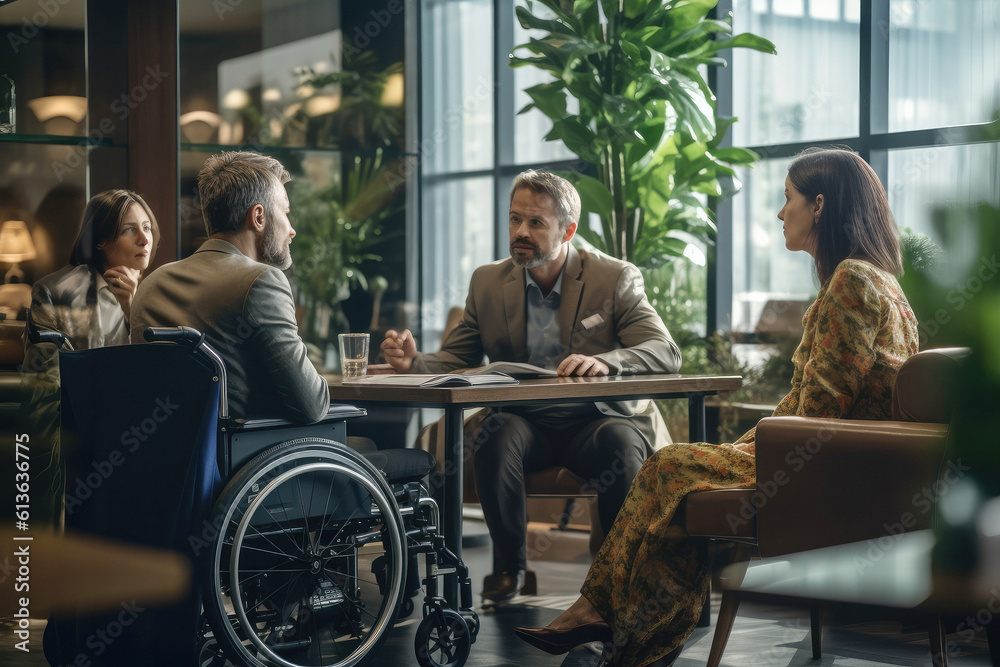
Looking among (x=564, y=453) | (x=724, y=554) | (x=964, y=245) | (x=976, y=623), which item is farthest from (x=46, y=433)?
(x=964, y=245)

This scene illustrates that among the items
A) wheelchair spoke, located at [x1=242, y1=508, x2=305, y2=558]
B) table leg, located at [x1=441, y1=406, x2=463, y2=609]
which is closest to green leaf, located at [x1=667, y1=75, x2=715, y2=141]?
table leg, located at [x1=441, y1=406, x2=463, y2=609]

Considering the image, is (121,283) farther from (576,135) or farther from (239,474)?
(576,135)

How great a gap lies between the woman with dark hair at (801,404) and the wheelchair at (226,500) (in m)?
0.49

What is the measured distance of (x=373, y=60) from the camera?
204 inches

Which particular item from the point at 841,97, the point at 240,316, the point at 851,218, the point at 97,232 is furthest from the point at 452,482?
the point at 841,97

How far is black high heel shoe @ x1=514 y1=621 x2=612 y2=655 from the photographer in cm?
216

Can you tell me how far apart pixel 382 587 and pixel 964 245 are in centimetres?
188

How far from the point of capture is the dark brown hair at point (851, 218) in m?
2.18

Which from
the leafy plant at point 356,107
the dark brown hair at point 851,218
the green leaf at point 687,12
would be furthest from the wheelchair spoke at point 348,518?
the leafy plant at point 356,107

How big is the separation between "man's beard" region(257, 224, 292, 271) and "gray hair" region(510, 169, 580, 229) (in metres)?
1.07

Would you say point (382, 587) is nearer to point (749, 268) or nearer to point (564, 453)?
point (564, 453)

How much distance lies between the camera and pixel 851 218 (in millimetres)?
2186

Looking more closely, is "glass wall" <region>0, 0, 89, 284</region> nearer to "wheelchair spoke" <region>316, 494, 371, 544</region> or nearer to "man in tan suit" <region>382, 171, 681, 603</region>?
"man in tan suit" <region>382, 171, 681, 603</region>

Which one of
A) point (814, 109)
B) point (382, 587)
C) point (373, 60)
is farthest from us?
point (373, 60)
